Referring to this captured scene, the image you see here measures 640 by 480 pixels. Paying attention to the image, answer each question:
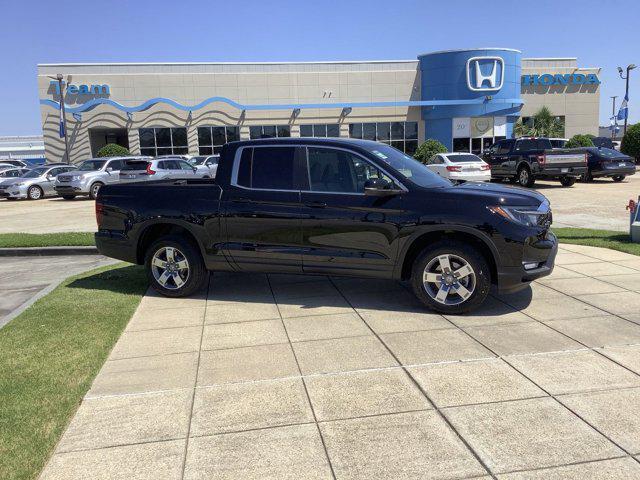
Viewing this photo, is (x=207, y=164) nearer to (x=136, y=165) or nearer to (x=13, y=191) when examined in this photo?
(x=136, y=165)

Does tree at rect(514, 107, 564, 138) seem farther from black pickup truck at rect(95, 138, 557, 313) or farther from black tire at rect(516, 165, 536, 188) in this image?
black pickup truck at rect(95, 138, 557, 313)

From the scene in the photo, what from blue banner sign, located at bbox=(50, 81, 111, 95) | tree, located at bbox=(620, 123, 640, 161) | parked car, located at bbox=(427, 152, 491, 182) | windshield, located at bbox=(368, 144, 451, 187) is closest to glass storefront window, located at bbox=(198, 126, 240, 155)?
blue banner sign, located at bbox=(50, 81, 111, 95)

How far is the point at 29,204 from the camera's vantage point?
75.0ft

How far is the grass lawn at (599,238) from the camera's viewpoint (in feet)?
29.2

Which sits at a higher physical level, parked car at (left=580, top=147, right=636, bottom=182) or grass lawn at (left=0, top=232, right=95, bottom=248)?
parked car at (left=580, top=147, right=636, bottom=182)

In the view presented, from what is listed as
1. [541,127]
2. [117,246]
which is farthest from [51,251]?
[541,127]

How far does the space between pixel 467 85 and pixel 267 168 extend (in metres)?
35.8

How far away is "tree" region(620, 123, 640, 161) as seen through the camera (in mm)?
33438

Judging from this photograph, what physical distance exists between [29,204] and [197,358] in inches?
838

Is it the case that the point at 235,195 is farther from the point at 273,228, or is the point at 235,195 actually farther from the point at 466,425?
the point at 466,425

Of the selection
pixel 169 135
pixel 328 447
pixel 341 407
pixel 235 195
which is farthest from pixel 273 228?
pixel 169 135

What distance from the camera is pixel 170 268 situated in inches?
264

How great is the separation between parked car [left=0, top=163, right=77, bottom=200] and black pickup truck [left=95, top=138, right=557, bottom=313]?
828 inches

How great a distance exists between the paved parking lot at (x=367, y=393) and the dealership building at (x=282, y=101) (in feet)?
112
